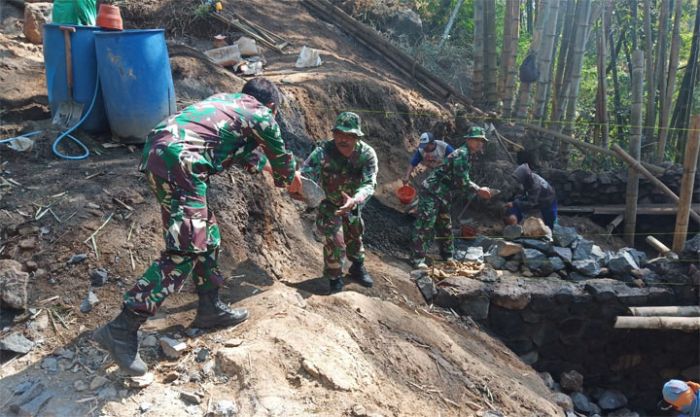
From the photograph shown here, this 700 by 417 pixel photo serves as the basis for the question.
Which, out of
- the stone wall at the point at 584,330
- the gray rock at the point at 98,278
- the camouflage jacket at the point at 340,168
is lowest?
the stone wall at the point at 584,330

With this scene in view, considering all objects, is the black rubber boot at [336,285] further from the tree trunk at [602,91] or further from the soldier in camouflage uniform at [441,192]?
the tree trunk at [602,91]

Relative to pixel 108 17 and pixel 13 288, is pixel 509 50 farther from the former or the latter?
pixel 13 288

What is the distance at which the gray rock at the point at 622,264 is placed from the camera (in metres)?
6.78

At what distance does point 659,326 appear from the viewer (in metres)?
5.82

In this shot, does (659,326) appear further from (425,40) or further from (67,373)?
(425,40)

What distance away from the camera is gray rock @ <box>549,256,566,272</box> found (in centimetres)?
679

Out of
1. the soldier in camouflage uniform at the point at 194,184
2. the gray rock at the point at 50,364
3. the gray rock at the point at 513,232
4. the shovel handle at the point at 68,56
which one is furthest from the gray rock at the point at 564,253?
the gray rock at the point at 50,364

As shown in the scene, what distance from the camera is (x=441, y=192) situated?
650 cm

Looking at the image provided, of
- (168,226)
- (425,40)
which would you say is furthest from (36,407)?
(425,40)

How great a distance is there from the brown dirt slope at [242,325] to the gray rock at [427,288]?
0.14 m

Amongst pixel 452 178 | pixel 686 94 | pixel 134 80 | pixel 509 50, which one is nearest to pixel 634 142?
pixel 509 50

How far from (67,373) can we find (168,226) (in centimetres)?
96

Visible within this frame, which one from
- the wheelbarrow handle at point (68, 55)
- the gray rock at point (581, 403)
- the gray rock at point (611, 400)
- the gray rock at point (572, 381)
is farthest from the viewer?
the gray rock at point (611, 400)

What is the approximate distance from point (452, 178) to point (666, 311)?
2.44m
